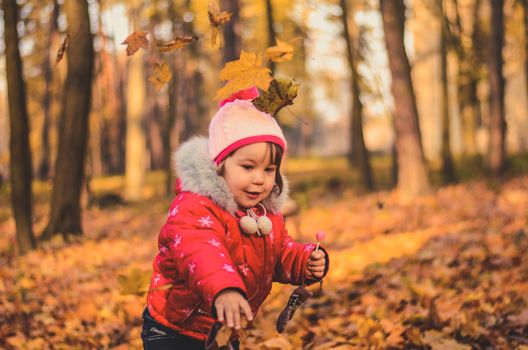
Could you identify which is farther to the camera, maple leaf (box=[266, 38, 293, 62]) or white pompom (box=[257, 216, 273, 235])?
maple leaf (box=[266, 38, 293, 62])

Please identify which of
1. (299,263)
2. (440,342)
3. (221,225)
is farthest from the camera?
(440,342)

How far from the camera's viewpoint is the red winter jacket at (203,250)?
2299 millimetres

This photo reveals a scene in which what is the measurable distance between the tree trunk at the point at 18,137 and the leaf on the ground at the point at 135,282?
3514mm

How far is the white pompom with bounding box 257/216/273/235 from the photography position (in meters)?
2.52

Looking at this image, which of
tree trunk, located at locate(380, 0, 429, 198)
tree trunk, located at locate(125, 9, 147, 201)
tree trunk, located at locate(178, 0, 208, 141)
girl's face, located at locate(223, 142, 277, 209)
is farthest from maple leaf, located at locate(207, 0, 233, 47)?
tree trunk, located at locate(178, 0, 208, 141)

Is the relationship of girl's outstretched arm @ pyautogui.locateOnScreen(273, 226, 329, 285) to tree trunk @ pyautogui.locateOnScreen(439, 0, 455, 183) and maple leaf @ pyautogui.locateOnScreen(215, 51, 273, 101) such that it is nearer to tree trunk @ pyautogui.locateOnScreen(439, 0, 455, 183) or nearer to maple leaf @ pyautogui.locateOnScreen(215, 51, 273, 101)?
maple leaf @ pyautogui.locateOnScreen(215, 51, 273, 101)

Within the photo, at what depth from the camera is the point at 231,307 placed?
6.80 feet

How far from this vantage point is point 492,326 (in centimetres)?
398

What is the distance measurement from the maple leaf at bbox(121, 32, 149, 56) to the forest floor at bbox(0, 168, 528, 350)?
1526 millimetres

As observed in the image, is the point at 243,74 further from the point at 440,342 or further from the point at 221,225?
the point at 440,342

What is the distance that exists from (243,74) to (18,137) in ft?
17.8

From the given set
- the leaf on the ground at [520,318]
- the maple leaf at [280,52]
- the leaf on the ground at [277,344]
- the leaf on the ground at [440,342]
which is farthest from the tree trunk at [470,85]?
the maple leaf at [280,52]

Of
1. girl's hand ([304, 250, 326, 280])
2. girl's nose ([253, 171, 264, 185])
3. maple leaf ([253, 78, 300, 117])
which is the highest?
maple leaf ([253, 78, 300, 117])

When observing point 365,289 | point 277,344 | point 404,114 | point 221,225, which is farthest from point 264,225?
point 404,114
